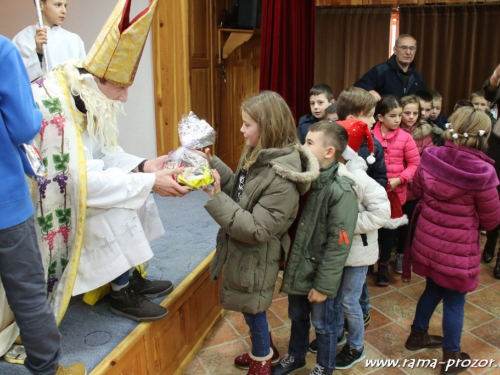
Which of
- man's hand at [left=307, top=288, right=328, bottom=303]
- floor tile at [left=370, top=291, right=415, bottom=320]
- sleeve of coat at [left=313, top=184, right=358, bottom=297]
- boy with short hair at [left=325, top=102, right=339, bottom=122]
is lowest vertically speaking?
floor tile at [left=370, top=291, right=415, bottom=320]

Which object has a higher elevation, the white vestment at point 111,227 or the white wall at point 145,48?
the white wall at point 145,48

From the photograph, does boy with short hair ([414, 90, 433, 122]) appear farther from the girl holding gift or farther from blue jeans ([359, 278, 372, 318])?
the girl holding gift

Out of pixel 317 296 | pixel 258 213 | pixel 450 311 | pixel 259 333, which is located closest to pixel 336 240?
pixel 317 296

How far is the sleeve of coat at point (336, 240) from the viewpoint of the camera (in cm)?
175

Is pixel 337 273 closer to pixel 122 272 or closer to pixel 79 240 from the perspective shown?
pixel 122 272

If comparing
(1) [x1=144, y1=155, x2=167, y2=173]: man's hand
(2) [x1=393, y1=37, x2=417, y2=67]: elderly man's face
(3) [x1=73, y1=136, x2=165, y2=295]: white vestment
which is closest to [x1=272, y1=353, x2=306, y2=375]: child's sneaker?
(3) [x1=73, y1=136, x2=165, y2=295]: white vestment

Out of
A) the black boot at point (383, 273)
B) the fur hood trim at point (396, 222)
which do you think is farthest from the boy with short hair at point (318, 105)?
the black boot at point (383, 273)

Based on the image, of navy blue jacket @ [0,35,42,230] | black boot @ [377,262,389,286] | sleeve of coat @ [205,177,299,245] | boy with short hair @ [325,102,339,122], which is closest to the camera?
navy blue jacket @ [0,35,42,230]

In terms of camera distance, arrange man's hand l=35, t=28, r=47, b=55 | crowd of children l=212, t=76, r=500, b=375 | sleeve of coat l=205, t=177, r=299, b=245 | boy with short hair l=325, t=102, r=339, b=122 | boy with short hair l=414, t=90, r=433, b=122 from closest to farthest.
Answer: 1. sleeve of coat l=205, t=177, r=299, b=245
2. crowd of children l=212, t=76, r=500, b=375
3. man's hand l=35, t=28, r=47, b=55
4. boy with short hair l=325, t=102, r=339, b=122
5. boy with short hair l=414, t=90, r=433, b=122

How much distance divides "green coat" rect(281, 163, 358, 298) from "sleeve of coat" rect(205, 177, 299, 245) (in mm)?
155

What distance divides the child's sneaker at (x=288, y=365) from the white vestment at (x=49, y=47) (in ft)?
6.79

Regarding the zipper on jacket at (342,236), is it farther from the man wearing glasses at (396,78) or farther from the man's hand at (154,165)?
the man wearing glasses at (396,78)

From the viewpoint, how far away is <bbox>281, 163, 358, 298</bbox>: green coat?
1.75 meters

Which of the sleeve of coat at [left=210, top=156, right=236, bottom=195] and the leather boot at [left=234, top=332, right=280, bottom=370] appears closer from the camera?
the sleeve of coat at [left=210, top=156, right=236, bottom=195]
